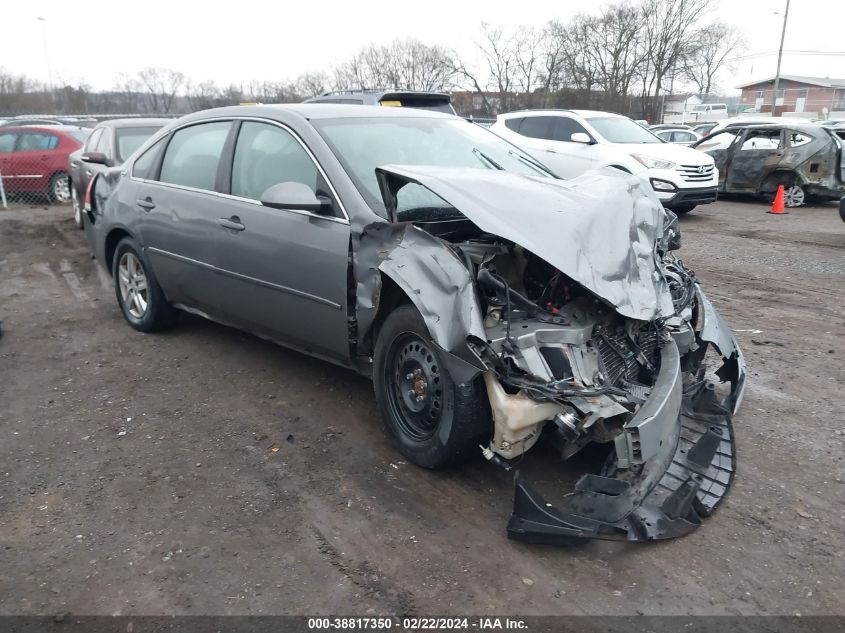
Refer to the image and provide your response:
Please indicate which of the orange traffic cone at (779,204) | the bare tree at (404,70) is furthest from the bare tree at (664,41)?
the orange traffic cone at (779,204)

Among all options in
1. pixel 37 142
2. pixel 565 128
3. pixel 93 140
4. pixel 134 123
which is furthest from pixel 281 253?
pixel 37 142

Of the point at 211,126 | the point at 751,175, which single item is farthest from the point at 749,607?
the point at 751,175

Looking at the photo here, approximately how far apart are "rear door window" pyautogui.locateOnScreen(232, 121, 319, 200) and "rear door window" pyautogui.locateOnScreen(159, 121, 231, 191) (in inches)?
10.1

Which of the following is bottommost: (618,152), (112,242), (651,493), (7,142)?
(651,493)

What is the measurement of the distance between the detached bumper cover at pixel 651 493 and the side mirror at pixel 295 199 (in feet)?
5.98

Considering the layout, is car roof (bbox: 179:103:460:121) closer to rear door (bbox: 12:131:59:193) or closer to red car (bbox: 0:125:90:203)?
red car (bbox: 0:125:90:203)

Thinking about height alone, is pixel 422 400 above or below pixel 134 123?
below

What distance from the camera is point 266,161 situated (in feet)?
13.6

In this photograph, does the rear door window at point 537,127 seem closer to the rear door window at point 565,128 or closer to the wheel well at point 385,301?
the rear door window at point 565,128

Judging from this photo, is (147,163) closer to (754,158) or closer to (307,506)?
(307,506)

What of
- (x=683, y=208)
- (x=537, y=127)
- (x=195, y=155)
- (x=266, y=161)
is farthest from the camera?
(x=537, y=127)

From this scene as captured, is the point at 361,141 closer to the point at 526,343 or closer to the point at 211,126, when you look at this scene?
the point at 211,126

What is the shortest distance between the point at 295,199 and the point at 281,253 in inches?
16.9

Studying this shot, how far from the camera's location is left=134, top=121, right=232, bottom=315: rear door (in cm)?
448
